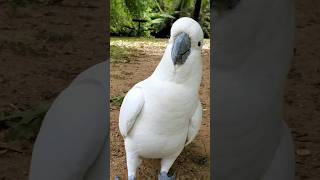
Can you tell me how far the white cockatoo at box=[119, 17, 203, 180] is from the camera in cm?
70

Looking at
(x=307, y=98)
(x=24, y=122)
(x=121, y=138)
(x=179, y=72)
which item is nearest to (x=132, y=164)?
(x=121, y=138)

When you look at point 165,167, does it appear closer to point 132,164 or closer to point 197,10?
point 132,164

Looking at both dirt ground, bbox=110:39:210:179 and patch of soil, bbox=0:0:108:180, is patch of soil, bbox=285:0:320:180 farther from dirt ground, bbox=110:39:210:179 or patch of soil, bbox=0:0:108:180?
patch of soil, bbox=0:0:108:180

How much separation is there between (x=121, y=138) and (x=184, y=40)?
0.22 meters

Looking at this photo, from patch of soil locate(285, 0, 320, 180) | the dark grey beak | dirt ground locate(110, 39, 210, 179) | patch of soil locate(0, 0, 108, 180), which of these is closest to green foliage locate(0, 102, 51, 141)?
patch of soil locate(0, 0, 108, 180)

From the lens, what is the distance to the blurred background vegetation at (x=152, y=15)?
0.77 m

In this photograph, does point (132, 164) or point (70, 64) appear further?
point (70, 64)

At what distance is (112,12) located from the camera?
842 mm

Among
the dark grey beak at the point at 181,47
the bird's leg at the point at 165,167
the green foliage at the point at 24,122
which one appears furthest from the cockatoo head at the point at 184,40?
the green foliage at the point at 24,122

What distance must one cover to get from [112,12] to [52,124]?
0.30m

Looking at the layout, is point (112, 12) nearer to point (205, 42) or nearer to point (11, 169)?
point (205, 42)

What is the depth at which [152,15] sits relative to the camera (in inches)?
33.1

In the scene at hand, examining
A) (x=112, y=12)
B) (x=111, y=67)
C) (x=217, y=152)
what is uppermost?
(x=112, y=12)

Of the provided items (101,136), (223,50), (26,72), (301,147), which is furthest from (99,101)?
(301,147)
